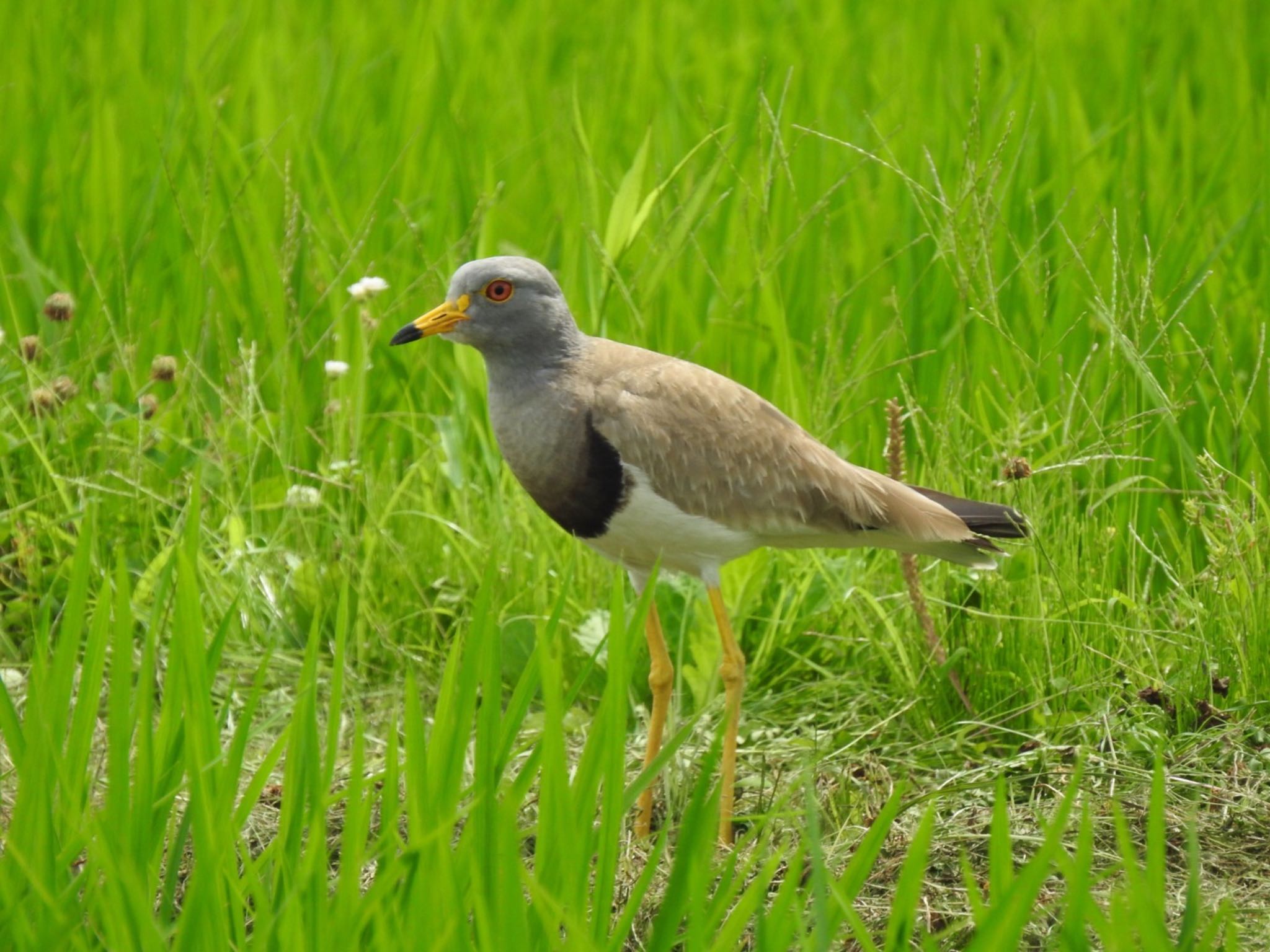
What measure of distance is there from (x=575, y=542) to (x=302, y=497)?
0.68m

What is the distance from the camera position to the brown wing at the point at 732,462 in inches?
119

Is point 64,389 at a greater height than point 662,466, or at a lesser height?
lesser

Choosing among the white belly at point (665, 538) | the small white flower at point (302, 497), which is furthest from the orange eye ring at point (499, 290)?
the small white flower at point (302, 497)

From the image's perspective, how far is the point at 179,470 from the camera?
160 inches

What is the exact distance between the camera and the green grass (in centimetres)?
204

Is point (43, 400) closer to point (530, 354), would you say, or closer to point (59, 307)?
point (59, 307)

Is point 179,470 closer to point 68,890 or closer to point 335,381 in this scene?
point 335,381

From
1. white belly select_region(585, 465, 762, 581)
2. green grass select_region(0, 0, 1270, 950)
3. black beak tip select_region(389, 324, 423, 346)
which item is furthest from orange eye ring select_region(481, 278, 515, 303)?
green grass select_region(0, 0, 1270, 950)

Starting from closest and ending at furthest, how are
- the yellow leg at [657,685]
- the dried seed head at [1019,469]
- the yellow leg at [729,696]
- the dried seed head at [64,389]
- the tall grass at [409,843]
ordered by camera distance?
the tall grass at [409,843] < the dried seed head at [1019,469] < the yellow leg at [729,696] < the yellow leg at [657,685] < the dried seed head at [64,389]

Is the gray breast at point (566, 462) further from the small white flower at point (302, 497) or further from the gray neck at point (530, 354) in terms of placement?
the small white flower at point (302, 497)

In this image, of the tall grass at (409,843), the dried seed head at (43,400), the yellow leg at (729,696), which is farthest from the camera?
the dried seed head at (43,400)

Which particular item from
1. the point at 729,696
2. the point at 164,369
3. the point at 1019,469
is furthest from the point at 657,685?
the point at 164,369

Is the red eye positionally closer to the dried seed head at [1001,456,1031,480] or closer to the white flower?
the white flower

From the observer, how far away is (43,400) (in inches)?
144
